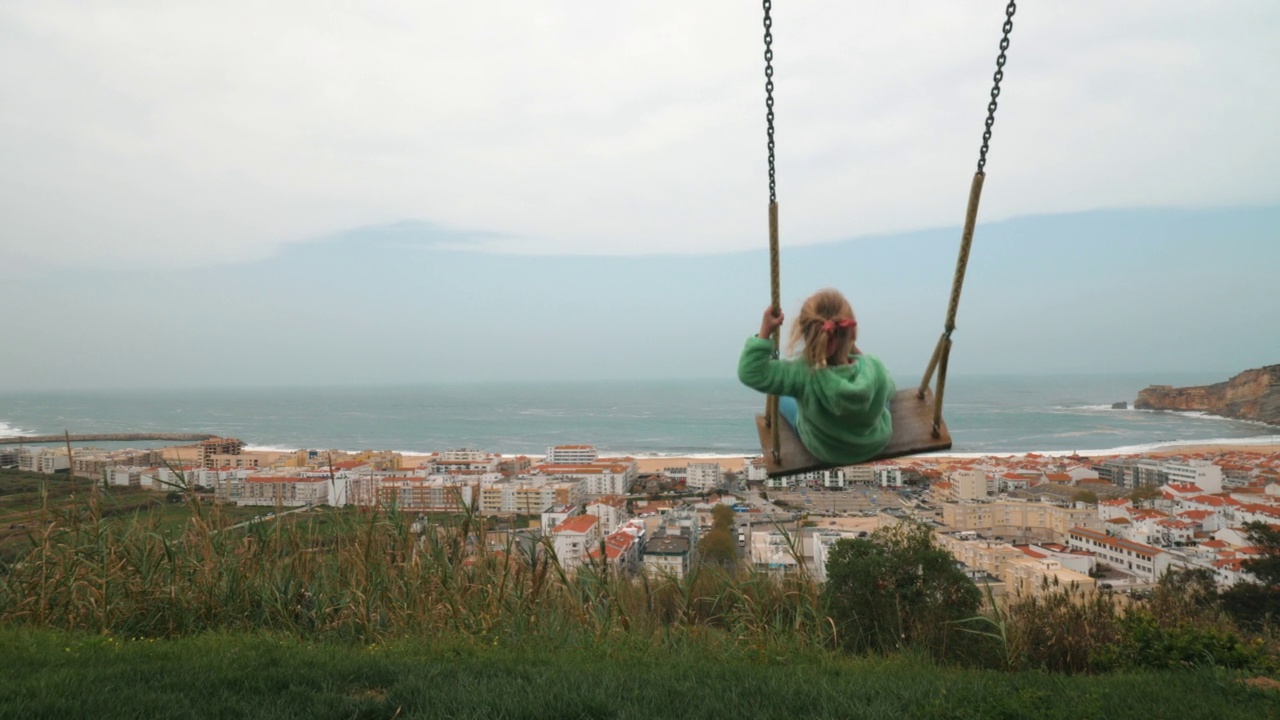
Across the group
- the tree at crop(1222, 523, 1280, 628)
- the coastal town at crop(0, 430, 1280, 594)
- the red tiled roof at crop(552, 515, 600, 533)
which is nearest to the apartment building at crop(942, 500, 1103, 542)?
the coastal town at crop(0, 430, 1280, 594)

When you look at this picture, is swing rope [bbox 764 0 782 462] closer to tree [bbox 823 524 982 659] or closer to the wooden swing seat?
the wooden swing seat

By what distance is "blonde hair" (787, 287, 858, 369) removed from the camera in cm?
291

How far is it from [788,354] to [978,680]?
5.77 ft

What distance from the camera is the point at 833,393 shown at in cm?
281

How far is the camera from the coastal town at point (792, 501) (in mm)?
5551

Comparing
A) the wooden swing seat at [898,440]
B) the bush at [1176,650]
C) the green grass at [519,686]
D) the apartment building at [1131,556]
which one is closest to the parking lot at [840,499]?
the apartment building at [1131,556]

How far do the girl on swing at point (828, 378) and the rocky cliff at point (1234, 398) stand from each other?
2415 inches

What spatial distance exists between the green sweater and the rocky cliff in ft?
201

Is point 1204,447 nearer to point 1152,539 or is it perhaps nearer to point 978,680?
point 1152,539

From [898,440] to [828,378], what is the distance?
610 millimetres

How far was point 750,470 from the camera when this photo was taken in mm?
31156

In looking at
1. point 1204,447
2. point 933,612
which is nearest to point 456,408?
point 1204,447

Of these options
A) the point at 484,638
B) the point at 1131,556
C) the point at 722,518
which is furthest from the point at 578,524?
the point at 1131,556

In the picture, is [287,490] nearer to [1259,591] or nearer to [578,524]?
[578,524]
